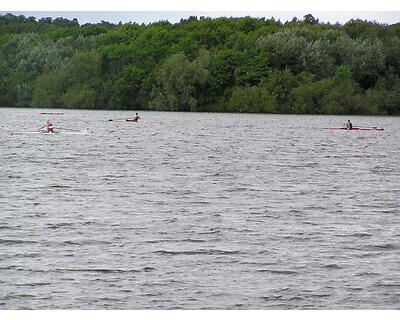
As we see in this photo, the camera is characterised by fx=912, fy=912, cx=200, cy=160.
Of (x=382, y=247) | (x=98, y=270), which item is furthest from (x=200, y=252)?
(x=382, y=247)

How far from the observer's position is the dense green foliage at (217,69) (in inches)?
4227

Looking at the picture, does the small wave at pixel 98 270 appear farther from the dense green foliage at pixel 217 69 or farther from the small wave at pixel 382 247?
the dense green foliage at pixel 217 69

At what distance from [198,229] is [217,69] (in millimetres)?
86628

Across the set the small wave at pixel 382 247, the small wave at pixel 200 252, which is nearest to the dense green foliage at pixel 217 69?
the small wave at pixel 382 247

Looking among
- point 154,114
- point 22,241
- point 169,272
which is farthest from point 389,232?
point 154,114

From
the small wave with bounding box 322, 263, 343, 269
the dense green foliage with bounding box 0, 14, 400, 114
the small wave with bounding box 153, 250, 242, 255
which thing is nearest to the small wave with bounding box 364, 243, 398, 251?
the small wave with bounding box 322, 263, 343, 269

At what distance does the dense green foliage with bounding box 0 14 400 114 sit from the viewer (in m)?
107

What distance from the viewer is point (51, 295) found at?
734 inches

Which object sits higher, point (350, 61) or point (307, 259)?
point (350, 61)

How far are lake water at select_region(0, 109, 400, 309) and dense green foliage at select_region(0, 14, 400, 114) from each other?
5322cm

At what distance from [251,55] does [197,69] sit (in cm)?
786
